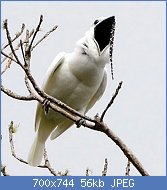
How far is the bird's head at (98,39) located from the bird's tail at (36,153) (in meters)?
0.69

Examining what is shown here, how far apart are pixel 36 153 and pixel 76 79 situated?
0.55m

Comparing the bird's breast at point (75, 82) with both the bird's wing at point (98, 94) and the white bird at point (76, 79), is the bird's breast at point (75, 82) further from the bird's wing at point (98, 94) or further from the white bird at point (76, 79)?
the bird's wing at point (98, 94)

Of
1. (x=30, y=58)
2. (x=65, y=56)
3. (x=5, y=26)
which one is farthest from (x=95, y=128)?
(x=65, y=56)

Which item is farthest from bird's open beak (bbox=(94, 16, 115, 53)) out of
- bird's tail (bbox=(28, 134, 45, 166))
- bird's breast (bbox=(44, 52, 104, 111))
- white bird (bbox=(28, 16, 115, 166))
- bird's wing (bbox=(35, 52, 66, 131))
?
bird's tail (bbox=(28, 134, 45, 166))

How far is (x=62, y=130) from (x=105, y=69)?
19.2 inches

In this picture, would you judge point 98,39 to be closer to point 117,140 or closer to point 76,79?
point 76,79

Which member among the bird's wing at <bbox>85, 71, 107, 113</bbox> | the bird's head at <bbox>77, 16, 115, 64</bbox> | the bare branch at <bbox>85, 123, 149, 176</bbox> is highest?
the bird's head at <bbox>77, 16, 115, 64</bbox>

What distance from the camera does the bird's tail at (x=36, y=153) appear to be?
2549 mm

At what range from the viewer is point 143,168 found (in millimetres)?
1520

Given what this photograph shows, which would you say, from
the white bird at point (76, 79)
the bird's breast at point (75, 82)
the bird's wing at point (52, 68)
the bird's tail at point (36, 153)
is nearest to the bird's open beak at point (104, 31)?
the white bird at point (76, 79)

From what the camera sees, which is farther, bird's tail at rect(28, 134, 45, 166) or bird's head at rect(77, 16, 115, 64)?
bird's tail at rect(28, 134, 45, 166)

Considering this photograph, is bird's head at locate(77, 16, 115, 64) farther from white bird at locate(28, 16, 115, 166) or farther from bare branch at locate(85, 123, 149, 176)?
bare branch at locate(85, 123, 149, 176)

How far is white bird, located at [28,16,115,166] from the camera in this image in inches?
93.1

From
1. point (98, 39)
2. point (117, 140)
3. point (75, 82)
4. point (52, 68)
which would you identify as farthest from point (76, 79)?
point (117, 140)
